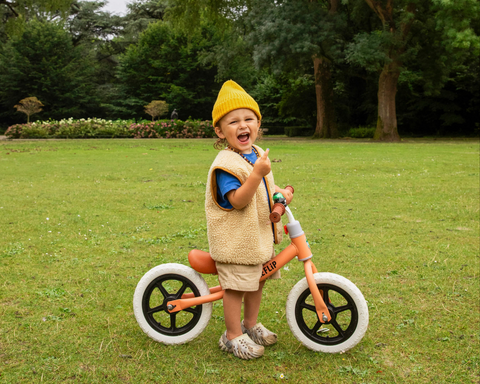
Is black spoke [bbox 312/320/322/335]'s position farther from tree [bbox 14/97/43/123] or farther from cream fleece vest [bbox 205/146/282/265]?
tree [bbox 14/97/43/123]

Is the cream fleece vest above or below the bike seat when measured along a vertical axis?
above

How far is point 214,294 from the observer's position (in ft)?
9.67

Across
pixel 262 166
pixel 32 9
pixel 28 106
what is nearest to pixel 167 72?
pixel 28 106

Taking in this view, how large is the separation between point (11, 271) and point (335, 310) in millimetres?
2868

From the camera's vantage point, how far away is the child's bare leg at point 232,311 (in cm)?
288

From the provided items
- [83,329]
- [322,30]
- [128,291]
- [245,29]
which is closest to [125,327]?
[83,329]

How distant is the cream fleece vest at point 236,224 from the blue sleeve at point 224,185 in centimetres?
2

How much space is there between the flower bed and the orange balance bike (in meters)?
28.3

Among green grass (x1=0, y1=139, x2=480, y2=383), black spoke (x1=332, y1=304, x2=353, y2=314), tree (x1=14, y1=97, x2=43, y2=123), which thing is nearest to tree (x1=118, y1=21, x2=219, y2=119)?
tree (x1=14, y1=97, x2=43, y2=123)

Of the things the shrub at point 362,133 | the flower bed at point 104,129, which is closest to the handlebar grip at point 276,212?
the flower bed at point 104,129

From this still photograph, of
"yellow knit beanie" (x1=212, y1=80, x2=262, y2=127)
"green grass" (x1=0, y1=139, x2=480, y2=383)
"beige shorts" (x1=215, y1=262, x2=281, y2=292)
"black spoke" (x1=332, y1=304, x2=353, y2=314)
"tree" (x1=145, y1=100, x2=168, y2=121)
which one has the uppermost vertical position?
"tree" (x1=145, y1=100, x2=168, y2=121)

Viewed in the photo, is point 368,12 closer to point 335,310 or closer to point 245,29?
point 245,29

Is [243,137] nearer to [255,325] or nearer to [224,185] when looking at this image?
[224,185]

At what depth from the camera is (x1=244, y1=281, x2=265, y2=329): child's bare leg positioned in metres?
3.03
